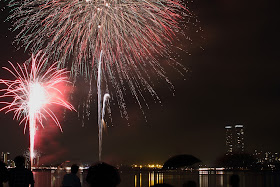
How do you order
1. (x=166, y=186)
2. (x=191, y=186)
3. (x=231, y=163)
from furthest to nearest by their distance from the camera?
(x=231, y=163) → (x=191, y=186) → (x=166, y=186)

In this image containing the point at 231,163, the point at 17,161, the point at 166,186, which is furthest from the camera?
the point at 231,163

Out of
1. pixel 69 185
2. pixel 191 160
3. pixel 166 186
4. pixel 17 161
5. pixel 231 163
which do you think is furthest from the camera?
pixel 231 163

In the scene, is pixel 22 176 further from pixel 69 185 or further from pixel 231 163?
pixel 231 163

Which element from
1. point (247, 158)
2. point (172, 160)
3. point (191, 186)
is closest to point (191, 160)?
point (172, 160)

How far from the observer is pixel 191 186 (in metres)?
8.10

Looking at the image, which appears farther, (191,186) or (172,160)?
(172,160)

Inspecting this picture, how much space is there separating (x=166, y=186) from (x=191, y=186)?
4.32 m

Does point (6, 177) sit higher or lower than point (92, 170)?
lower

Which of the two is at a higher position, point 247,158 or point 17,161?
point 17,161

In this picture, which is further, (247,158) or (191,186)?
(247,158)

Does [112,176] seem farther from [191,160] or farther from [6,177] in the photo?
[191,160]

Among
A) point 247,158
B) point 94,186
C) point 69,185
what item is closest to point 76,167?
point 69,185

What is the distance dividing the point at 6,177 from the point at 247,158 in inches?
5950

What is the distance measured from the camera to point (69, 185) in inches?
393
